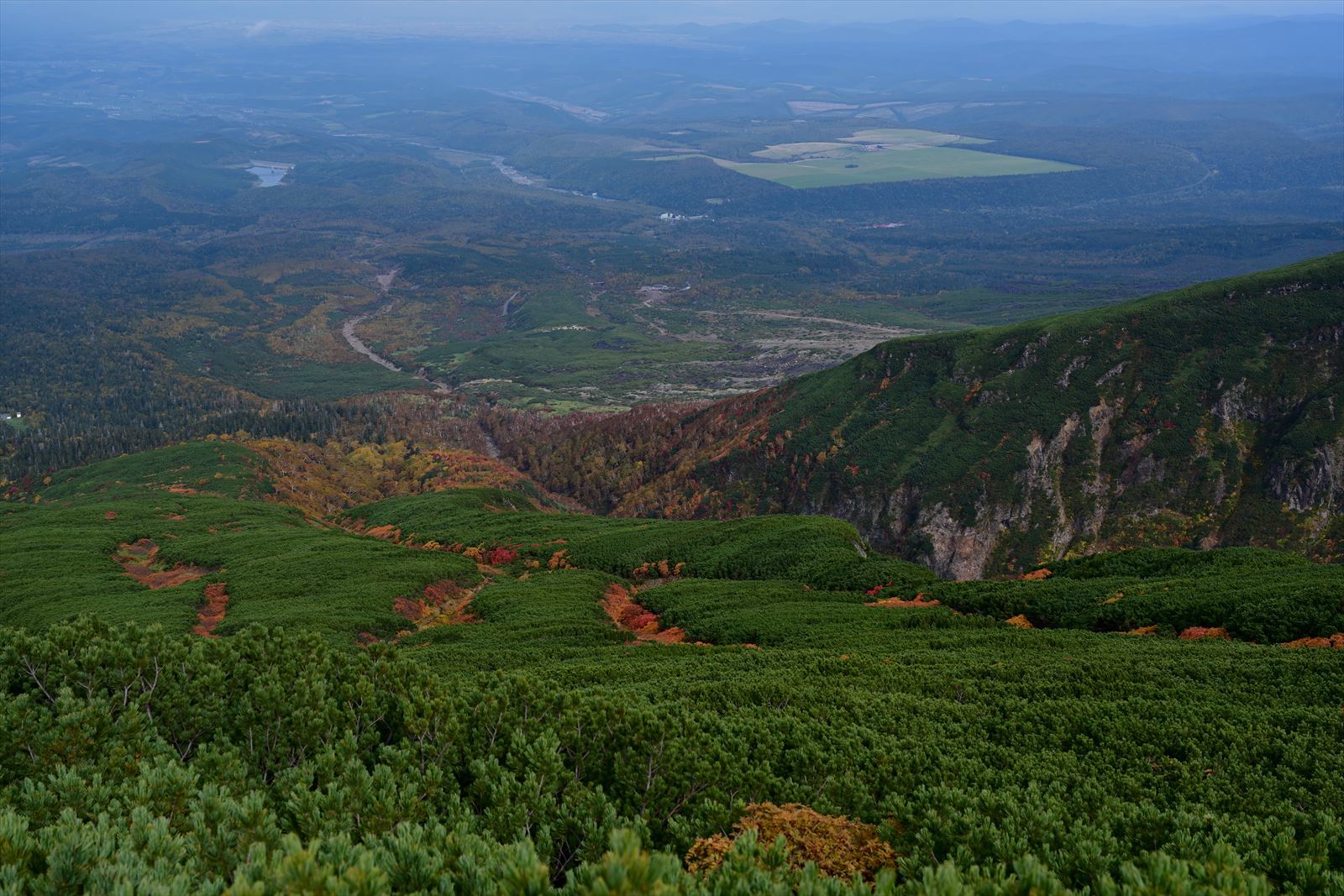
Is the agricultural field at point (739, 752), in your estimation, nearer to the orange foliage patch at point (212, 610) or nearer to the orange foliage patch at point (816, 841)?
the orange foliage patch at point (816, 841)

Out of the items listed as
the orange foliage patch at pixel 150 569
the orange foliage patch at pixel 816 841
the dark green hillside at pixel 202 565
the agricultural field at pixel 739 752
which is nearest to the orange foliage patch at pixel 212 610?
the dark green hillside at pixel 202 565

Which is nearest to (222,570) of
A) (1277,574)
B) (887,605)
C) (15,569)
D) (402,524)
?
(15,569)

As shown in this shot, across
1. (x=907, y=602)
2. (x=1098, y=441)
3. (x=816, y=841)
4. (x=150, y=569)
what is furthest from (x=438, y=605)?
(x=1098, y=441)

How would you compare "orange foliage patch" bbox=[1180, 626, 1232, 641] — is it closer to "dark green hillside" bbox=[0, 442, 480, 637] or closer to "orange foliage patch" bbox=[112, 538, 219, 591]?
"dark green hillside" bbox=[0, 442, 480, 637]

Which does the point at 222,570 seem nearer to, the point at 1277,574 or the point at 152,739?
the point at 152,739

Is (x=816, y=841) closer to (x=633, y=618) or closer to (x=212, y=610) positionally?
(x=633, y=618)

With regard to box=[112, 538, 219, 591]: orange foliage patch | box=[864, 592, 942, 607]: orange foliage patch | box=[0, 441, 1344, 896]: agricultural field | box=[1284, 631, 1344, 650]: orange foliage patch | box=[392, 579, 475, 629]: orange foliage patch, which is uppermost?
box=[0, 441, 1344, 896]: agricultural field

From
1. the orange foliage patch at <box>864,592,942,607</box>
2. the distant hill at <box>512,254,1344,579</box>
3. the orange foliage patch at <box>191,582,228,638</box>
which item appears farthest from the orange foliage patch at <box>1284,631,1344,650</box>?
the distant hill at <box>512,254,1344,579</box>
